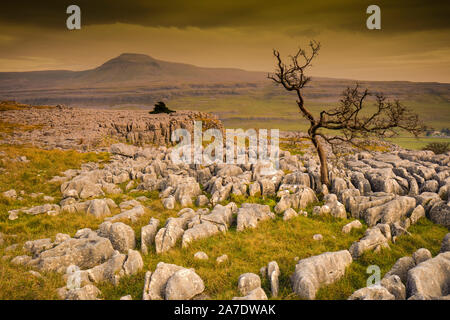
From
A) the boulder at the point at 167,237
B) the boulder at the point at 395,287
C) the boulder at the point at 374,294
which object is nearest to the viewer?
the boulder at the point at 374,294

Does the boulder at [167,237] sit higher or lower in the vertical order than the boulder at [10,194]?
lower

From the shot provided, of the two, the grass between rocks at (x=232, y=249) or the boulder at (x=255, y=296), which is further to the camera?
the grass between rocks at (x=232, y=249)

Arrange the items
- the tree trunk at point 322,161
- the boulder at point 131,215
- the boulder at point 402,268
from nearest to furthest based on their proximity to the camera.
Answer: the boulder at point 402,268, the boulder at point 131,215, the tree trunk at point 322,161

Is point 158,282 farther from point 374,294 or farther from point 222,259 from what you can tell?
point 374,294

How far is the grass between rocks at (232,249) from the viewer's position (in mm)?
10406

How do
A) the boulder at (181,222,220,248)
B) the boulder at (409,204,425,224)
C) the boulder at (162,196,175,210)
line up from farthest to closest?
1. the boulder at (162,196,175,210)
2. the boulder at (409,204,425,224)
3. the boulder at (181,222,220,248)

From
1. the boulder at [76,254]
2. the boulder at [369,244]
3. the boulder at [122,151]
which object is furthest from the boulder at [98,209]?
the boulder at [122,151]

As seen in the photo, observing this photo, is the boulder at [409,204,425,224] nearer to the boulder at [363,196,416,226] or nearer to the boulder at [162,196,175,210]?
the boulder at [363,196,416,226]

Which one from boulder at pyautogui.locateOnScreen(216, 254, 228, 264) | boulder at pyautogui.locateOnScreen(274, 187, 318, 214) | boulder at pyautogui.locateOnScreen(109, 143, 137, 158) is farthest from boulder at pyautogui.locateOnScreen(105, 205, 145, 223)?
boulder at pyautogui.locateOnScreen(109, 143, 137, 158)

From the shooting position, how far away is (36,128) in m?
47.7

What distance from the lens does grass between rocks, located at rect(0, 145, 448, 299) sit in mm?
10406

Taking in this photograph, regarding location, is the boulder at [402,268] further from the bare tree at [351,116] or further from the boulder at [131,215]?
the boulder at [131,215]
